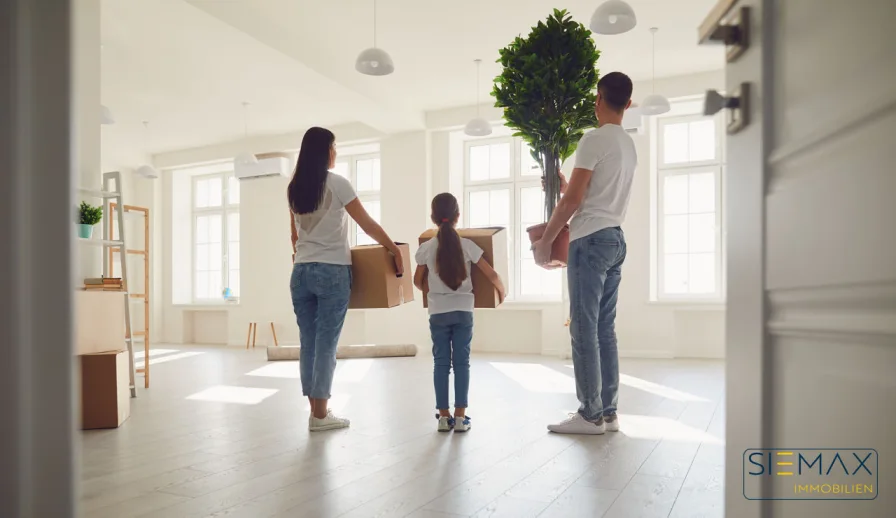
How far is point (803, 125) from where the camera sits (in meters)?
0.82

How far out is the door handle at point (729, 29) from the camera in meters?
Result: 0.97

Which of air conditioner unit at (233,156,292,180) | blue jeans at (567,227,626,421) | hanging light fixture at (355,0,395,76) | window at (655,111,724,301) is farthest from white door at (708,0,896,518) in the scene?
air conditioner unit at (233,156,292,180)

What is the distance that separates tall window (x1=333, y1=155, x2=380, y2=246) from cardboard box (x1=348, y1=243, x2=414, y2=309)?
266 inches

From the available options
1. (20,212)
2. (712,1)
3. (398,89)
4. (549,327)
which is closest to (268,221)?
(398,89)

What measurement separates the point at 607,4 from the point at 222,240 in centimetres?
856

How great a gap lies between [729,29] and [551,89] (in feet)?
7.00

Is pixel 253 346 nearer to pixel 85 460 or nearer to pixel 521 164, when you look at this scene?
pixel 521 164

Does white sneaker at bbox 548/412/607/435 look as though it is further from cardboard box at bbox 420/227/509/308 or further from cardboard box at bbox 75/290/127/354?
cardboard box at bbox 75/290/127/354

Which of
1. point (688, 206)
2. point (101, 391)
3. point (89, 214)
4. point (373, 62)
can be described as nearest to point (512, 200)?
point (688, 206)

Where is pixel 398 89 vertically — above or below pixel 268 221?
above

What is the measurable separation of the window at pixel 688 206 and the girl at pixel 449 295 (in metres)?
5.34

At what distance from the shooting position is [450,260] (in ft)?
9.89

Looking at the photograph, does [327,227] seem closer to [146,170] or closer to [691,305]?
[691,305]

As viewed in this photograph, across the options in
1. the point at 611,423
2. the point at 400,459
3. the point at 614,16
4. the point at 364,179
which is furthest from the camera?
the point at 364,179
